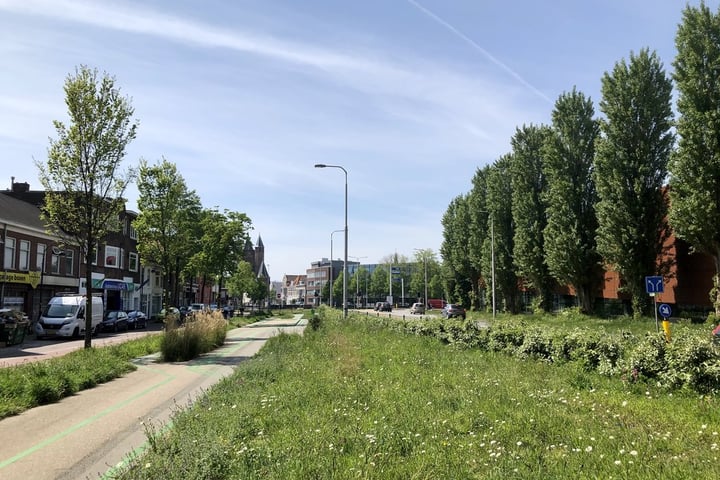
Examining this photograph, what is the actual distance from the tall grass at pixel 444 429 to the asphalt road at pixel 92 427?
Result: 894mm

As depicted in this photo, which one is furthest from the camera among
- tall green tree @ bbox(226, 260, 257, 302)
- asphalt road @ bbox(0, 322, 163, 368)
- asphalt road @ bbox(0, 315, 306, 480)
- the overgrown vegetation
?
tall green tree @ bbox(226, 260, 257, 302)

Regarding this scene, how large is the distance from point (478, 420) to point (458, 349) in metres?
8.41

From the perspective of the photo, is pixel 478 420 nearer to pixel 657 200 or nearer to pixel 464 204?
pixel 657 200

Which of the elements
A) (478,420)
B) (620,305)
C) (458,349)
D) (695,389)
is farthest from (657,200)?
(478,420)

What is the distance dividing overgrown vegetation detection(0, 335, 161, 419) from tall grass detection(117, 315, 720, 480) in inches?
145

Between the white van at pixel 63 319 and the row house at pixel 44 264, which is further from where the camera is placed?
the row house at pixel 44 264

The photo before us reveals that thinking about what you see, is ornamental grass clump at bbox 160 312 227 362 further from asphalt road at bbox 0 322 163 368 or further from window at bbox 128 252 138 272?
window at bbox 128 252 138 272

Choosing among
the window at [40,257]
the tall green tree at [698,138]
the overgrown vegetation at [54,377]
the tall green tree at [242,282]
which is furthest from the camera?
the tall green tree at [242,282]

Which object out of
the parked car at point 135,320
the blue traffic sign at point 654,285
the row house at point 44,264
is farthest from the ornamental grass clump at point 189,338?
the parked car at point 135,320

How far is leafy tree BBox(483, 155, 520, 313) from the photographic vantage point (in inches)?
1988

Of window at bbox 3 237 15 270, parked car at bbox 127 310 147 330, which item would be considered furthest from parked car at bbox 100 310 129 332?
window at bbox 3 237 15 270

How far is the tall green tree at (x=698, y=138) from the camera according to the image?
2511 centimetres

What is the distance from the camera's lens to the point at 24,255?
1460 inches

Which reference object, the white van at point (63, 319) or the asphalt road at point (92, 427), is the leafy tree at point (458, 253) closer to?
the white van at point (63, 319)
